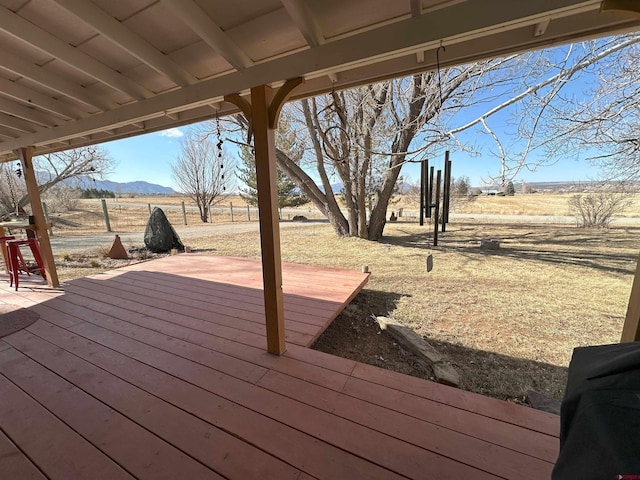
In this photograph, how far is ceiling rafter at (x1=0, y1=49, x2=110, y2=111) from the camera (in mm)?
1775

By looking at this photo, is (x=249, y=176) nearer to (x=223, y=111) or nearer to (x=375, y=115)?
(x=375, y=115)

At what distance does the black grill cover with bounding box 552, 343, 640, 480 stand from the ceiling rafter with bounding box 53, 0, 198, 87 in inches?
93.9

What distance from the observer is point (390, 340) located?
2.72 m

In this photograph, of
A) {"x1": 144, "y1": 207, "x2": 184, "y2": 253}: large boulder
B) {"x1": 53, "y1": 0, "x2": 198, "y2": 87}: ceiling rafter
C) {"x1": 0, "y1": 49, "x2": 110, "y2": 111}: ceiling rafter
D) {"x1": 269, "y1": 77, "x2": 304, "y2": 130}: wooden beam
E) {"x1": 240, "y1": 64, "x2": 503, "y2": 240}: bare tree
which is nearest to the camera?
{"x1": 53, "y1": 0, "x2": 198, "y2": 87}: ceiling rafter

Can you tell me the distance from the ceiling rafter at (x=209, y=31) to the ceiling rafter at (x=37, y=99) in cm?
206

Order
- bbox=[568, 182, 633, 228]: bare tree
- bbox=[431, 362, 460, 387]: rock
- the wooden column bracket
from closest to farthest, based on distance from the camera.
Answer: the wooden column bracket → bbox=[431, 362, 460, 387]: rock → bbox=[568, 182, 633, 228]: bare tree

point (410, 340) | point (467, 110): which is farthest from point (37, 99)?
point (467, 110)

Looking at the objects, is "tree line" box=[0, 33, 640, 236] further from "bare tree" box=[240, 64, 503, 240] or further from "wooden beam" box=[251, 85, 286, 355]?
"wooden beam" box=[251, 85, 286, 355]

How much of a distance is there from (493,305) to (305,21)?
3.78 metres

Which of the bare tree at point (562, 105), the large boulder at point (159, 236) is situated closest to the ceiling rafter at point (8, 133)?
the large boulder at point (159, 236)

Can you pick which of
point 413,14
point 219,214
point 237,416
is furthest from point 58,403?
point 219,214

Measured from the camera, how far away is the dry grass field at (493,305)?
7.65ft

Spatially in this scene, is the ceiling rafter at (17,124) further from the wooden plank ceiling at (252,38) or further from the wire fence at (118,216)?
the wire fence at (118,216)

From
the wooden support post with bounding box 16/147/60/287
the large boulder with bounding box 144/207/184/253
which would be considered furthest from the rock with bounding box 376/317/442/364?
the large boulder with bounding box 144/207/184/253
